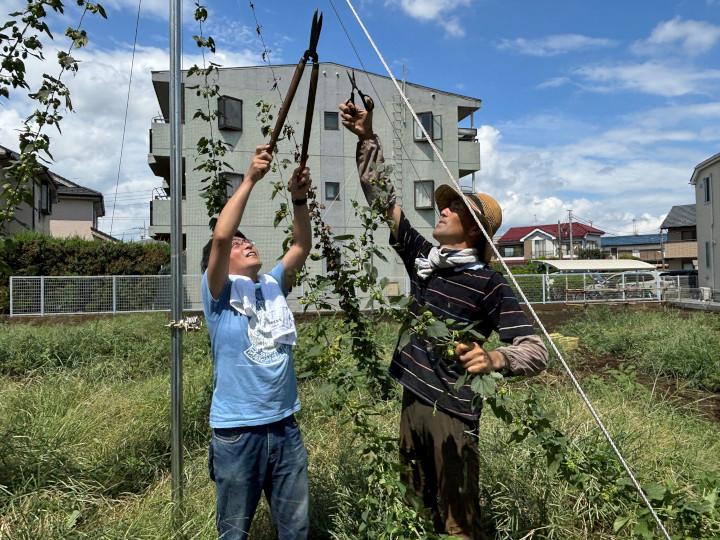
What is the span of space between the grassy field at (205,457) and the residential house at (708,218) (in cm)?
2231

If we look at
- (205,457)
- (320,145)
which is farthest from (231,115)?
(205,457)

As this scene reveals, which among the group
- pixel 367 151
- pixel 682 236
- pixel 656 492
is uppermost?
pixel 682 236

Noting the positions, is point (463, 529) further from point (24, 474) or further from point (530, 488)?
point (24, 474)

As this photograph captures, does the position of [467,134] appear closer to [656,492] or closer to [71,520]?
[656,492]

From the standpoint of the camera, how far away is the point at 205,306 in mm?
2012

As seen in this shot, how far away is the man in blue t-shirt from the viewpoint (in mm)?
1877

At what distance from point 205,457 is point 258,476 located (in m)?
1.55

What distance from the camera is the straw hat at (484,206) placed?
214 centimetres

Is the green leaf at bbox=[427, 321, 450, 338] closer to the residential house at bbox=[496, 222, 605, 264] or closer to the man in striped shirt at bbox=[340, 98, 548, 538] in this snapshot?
the man in striped shirt at bbox=[340, 98, 548, 538]

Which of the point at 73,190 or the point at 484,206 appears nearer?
the point at 484,206

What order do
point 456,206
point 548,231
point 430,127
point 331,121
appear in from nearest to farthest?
point 456,206 < point 331,121 < point 430,127 < point 548,231

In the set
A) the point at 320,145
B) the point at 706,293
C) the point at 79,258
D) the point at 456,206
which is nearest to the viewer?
the point at 456,206

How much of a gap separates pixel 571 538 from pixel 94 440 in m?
2.71

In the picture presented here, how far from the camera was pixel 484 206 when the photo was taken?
2.21 metres
